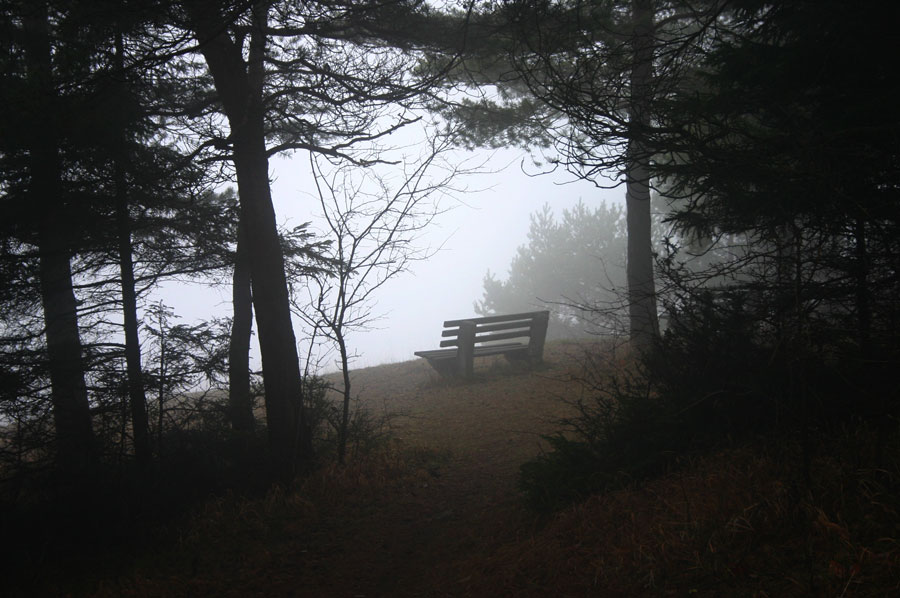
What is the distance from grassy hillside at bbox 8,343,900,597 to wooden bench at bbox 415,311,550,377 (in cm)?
366

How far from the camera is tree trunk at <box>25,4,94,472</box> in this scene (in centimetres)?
559

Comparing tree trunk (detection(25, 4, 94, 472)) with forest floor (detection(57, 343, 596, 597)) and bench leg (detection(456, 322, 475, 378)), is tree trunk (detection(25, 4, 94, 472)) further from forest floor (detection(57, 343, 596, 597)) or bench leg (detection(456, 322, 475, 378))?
bench leg (detection(456, 322, 475, 378))

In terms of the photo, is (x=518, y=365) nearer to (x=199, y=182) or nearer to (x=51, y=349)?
(x=199, y=182)

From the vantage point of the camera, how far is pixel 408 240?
6.96 meters

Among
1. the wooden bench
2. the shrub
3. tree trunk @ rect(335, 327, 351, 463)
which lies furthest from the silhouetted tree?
the shrub

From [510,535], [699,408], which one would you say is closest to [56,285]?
[510,535]

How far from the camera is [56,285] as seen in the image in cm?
649

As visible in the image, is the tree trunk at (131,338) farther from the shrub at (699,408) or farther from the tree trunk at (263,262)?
the shrub at (699,408)

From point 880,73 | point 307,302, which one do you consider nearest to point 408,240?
point 307,302

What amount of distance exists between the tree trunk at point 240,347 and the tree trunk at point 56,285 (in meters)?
1.82

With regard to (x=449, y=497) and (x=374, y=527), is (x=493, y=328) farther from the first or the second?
(x=374, y=527)

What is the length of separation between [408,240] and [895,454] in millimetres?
5213

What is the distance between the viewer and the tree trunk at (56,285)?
18.4ft

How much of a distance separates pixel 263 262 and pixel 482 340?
6034mm
